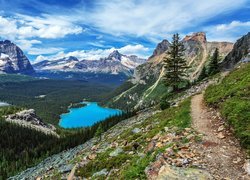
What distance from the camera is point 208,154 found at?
17844 millimetres

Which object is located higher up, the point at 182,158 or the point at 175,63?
the point at 175,63

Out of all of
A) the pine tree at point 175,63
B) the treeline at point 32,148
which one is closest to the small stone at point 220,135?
the pine tree at point 175,63

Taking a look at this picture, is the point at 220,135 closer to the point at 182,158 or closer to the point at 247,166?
the point at 247,166

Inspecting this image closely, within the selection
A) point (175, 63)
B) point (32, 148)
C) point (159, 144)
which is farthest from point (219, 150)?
point (32, 148)

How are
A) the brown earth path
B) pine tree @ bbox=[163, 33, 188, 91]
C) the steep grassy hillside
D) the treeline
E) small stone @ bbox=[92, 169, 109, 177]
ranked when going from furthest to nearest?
1. the treeline
2. pine tree @ bbox=[163, 33, 188, 91]
3. small stone @ bbox=[92, 169, 109, 177]
4. the steep grassy hillside
5. the brown earth path

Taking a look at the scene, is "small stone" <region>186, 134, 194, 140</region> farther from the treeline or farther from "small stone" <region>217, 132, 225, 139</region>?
the treeline

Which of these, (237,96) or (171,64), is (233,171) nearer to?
(237,96)

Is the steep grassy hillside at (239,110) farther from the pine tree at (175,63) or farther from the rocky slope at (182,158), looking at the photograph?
the pine tree at (175,63)

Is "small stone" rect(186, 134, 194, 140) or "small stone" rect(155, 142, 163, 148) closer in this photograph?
"small stone" rect(186, 134, 194, 140)

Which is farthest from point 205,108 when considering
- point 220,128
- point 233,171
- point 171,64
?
point 171,64

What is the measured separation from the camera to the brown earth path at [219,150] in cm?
1555

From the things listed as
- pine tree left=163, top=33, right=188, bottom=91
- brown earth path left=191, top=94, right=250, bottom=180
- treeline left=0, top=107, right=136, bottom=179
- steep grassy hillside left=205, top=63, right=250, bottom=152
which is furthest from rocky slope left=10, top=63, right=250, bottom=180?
treeline left=0, top=107, right=136, bottom=179

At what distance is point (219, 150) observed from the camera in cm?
1847

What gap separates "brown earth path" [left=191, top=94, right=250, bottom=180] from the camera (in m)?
15.6
